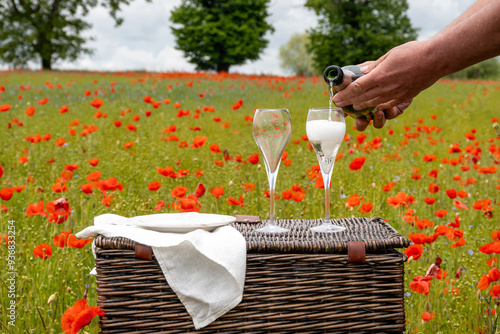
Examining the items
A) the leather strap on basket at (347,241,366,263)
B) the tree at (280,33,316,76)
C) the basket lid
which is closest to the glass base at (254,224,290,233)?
the basket lid

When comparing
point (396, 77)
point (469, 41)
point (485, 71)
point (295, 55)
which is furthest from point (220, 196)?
point (295, 55)

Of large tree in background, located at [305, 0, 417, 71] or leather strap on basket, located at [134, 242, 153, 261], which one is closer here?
leather strap on basket, located at [134, 242, 153, 261]

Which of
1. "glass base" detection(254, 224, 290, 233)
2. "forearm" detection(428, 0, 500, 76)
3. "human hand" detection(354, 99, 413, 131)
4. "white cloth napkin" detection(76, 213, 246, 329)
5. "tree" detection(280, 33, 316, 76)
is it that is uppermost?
"tree" detection(280, 33, 316, 76)

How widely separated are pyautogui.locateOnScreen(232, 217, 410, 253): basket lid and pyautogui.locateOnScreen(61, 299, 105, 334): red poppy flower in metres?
0.44

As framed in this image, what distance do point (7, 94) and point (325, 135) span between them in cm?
900

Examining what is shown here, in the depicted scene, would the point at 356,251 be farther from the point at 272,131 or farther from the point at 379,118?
the point at 379,118

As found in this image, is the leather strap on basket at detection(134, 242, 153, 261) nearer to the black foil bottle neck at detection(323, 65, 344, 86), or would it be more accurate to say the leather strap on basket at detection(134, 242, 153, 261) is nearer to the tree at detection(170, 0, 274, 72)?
the black foil bottle neck at detection(323, 65, 344, 86)

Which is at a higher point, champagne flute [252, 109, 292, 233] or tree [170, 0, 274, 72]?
tree [170, 0, 274, 72]

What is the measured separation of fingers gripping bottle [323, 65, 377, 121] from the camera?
1573mm

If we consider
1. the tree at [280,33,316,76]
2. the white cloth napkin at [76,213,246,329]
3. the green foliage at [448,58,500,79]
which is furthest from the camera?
the tree at [280,33,316,76]

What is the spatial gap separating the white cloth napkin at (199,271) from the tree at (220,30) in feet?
68.5

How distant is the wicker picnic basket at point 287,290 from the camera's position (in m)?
1.44

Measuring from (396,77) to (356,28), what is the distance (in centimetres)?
2193

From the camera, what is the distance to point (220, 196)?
291cm
